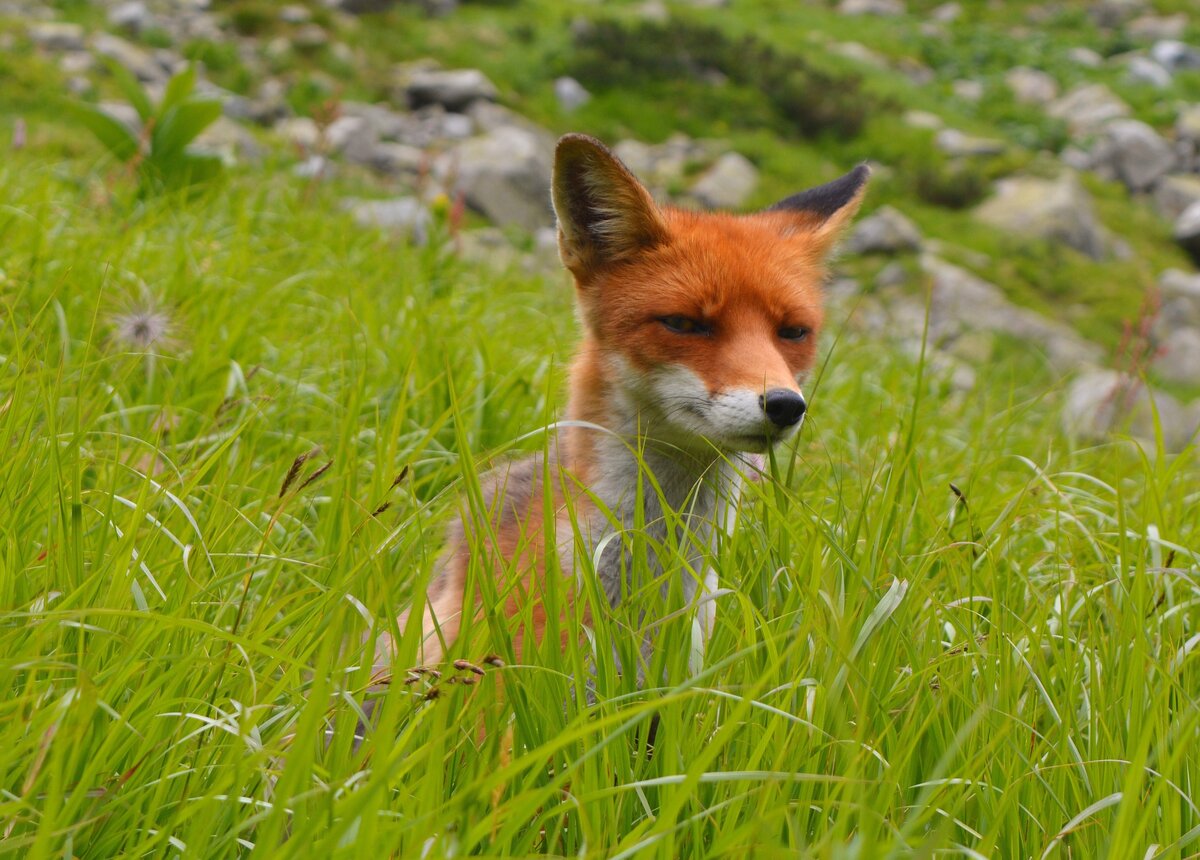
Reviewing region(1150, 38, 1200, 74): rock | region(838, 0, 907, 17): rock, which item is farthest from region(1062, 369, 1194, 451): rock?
region(838, 0, 907, 17): rock

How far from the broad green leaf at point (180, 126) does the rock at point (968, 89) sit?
959 inches

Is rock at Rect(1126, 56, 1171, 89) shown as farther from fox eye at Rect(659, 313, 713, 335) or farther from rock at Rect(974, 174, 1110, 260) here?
fox eye at Rect(659, 313, 713, 335)

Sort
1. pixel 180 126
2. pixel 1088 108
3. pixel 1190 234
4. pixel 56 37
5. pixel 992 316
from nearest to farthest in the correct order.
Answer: pixel 180 126 → pixel 992 316 → pixel 56 37 → pixel 1190 234 → pixel 1088 108

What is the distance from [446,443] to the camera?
14.9ft

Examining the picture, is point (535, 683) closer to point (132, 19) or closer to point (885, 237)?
point (885, 237)

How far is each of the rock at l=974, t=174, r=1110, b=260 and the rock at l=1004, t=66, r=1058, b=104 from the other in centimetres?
1055

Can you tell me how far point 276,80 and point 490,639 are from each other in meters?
16.3

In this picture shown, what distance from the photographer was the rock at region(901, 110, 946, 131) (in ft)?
73.4

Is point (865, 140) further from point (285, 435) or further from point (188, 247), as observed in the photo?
point (285, 435)

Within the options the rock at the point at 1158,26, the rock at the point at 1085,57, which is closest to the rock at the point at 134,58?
the rock at the point at 1085,57

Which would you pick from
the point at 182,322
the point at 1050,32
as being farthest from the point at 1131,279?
the point at 1050,32

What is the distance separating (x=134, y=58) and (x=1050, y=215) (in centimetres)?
1424

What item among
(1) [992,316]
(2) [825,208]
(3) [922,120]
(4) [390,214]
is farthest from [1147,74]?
(2) [825,208]

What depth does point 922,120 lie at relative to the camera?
2303 cm
